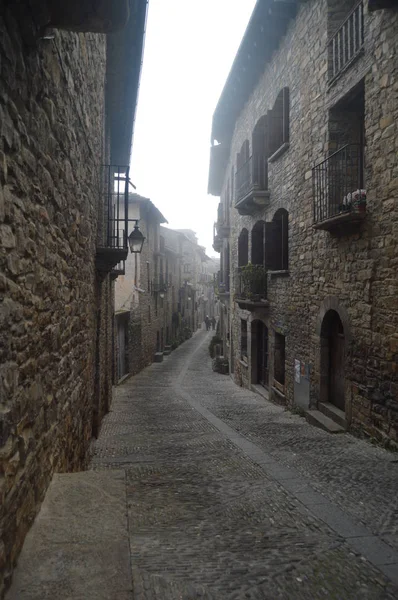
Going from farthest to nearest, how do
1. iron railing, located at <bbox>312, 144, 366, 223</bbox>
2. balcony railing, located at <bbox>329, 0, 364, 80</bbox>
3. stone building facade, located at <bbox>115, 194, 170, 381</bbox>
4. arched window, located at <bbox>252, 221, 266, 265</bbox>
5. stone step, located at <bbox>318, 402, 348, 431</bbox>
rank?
stone building facade, located at <bbox>115, 194, 170, 381</bbox>
arched window, located at <bbox>252, 221, 266, 265</bbox>
iron railing, located at <bbox>312, 144, 366, 223</bbox>
stone step, located at <bbox>318, 402, 348, 431</bbox>
balcony railing, located at <bbox>329, 0, 364, 80</bbox>

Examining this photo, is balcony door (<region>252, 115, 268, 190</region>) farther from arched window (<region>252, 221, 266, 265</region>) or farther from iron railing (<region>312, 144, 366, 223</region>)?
iron railing (<region>312, 144, 366, 223</region>)

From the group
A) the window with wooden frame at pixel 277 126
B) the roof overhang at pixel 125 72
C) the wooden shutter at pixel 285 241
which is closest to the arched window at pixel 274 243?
the wooden shutter at pixel 285 241

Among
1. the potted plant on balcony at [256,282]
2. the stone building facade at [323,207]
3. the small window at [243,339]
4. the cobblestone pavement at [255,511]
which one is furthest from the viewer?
the small window at [243,339]

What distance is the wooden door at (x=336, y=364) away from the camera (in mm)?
8422

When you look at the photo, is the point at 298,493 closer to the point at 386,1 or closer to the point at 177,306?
the point at 386,1

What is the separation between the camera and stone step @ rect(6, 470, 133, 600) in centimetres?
223

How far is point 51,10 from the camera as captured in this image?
94.4 inches

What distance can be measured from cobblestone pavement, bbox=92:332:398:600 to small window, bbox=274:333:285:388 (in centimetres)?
346

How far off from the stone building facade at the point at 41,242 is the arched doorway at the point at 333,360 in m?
4.86

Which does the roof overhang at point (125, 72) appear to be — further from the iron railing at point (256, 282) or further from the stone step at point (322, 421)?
the stone step at point (322, 421)

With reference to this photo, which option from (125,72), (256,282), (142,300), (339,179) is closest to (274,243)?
(256,282)

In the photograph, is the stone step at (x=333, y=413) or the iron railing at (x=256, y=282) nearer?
the stone step at (x=333, y=413)

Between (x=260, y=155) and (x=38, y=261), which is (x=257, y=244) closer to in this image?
(x=260, y=155)

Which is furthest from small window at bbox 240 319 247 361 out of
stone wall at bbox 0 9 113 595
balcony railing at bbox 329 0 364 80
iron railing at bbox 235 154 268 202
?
stone wall at bbox 0 9 113 595
